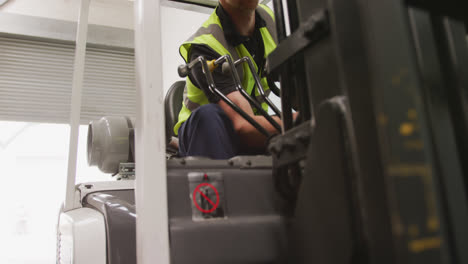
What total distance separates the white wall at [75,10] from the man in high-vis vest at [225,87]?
382cm

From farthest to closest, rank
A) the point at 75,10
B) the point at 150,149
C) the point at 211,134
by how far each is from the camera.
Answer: the point at 75,10
the point at 211,134
the point at 150,149

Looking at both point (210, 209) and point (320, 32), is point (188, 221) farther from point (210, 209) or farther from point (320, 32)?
point (320, 32)

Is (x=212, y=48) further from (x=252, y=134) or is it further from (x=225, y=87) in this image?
(x=252, y=134)

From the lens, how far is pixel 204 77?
1.59 metres

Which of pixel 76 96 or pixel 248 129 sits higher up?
pixel 76 96

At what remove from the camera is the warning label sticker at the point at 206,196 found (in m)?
0.98

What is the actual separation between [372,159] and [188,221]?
20.5 inches

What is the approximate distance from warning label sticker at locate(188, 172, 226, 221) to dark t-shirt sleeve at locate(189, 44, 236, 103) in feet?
2.06

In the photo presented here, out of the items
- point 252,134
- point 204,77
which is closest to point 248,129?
point 252,134

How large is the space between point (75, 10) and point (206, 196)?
17.7 ft

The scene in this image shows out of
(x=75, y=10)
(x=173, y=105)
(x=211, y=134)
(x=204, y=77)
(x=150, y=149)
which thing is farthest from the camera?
(x=75, y=10)

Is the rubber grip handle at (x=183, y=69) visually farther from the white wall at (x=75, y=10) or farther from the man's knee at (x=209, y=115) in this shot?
the white wall at (x=75, y=10)

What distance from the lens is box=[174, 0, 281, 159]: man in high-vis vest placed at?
1.45m

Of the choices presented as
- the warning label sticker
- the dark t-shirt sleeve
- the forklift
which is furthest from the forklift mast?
the dark t-shirt sleeve
